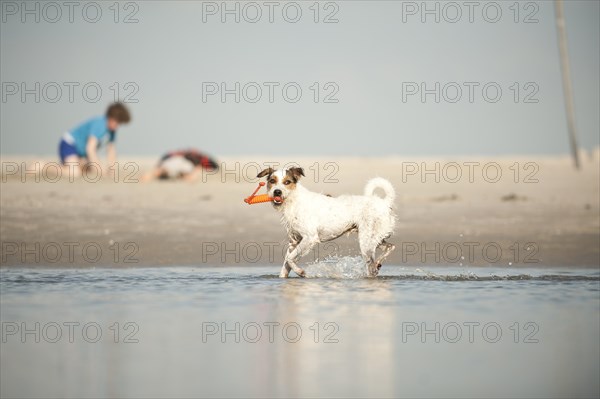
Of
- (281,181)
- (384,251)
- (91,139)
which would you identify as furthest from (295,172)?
(91,139)

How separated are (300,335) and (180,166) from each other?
537 inches

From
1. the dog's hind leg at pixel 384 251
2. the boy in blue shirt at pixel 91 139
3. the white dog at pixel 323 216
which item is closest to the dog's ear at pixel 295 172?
the white dog at pixel 323 216

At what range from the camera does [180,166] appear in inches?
789

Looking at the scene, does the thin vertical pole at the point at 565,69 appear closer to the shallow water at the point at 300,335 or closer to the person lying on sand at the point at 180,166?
the person lying on sand at the point at 180,166

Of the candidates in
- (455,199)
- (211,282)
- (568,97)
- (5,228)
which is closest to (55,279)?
(211,282)

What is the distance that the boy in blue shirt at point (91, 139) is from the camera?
17.7 meters

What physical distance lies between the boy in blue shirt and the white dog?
8.17 meters

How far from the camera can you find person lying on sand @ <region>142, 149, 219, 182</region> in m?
19.8

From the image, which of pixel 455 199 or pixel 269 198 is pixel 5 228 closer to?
pixel 269 198

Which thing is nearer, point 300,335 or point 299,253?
point 300,335

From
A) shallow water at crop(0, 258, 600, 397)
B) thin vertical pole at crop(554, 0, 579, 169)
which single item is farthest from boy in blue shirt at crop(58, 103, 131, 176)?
thin vertical pole at crop(554, 0, 579, 169)

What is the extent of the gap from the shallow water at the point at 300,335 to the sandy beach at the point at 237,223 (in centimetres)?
178

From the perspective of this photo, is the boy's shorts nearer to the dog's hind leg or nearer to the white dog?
the white dog

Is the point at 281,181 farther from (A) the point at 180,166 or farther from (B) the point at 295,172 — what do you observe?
(A) the point at 180,166
